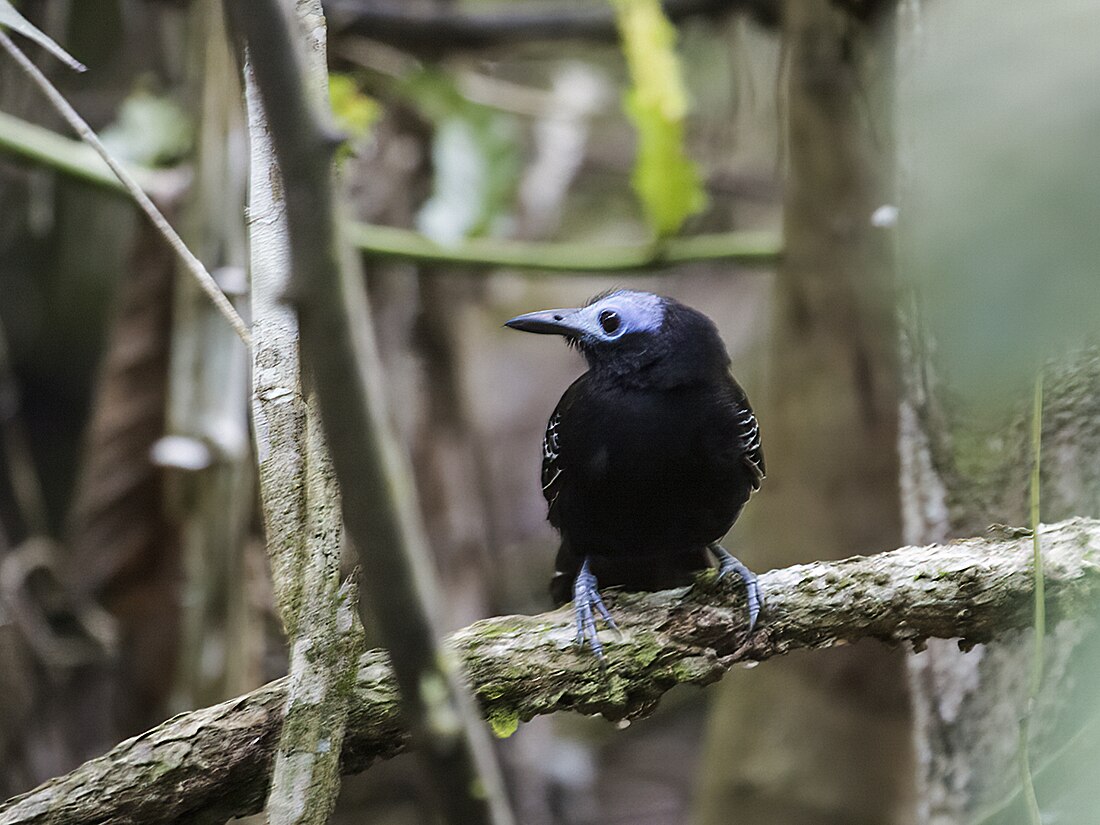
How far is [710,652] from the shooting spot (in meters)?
2.00

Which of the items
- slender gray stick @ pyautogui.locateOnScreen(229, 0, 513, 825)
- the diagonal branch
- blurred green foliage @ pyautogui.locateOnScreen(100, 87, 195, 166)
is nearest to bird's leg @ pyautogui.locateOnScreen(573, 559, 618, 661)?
slender gray stick @ pyautogui.locateOnScreen(229, 0, 513, 825)

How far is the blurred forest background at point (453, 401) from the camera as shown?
8.23 feet

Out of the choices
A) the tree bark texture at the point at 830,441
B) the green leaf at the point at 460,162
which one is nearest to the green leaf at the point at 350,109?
the green leaf at the point at 460,162

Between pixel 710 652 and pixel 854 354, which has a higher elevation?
pixel 854 354

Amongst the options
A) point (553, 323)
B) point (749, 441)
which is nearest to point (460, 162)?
point (553, 323)

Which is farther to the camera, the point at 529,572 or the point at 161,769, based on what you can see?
the point at 529,572

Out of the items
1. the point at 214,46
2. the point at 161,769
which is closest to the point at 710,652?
the point at 161,769

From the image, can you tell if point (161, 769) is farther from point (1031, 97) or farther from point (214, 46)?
point (214, 46)

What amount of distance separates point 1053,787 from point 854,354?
201cm

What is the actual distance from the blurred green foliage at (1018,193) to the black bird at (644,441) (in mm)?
1758

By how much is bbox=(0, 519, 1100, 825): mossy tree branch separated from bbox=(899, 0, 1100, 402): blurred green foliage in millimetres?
1261

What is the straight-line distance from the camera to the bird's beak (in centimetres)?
270

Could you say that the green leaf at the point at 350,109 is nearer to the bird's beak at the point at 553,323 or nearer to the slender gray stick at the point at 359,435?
the bird's beak at the point at 553,323

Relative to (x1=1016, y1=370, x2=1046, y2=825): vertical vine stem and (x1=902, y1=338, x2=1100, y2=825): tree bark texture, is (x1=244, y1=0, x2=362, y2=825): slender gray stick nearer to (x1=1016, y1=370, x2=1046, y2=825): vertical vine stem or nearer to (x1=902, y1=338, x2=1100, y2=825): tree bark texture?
(x1=1016, y1=370, x2=1046, y2=825): vertical vine stem
